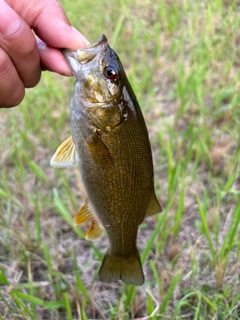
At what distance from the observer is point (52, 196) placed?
2.08m

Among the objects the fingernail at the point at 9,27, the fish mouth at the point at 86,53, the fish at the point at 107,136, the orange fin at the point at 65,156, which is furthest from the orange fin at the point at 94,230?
the fingernail at the point at 9,27

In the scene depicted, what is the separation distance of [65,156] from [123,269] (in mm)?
496

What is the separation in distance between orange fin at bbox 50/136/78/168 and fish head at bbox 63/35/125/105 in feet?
0.59

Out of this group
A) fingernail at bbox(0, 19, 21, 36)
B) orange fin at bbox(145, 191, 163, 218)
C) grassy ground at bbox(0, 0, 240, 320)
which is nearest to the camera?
fingernail at bbox(0, 19, 21, 36)

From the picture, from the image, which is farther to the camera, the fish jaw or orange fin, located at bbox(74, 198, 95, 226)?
orange fin, located at bbox(74, 198, 95, 226)

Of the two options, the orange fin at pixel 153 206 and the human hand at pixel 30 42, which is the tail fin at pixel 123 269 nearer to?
the orange fin at pixel 153 206

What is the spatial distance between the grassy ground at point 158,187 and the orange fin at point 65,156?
457 millimetres

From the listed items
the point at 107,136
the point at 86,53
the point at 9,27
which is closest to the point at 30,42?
the point at 9,27

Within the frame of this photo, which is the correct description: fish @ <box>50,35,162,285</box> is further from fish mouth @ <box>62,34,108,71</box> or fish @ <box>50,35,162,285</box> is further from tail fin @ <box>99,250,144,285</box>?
tail fin @ <box>99,250,144,285</box>

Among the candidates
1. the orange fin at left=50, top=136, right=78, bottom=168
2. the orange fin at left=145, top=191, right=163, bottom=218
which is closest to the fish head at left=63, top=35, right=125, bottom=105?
the orange fin at left=50, top=136, right=78, bottom=168

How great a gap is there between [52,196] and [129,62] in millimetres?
1573

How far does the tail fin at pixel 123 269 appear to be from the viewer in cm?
138

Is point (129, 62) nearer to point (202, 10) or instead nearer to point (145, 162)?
point (202, 10)

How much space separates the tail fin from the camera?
4.54 feet
